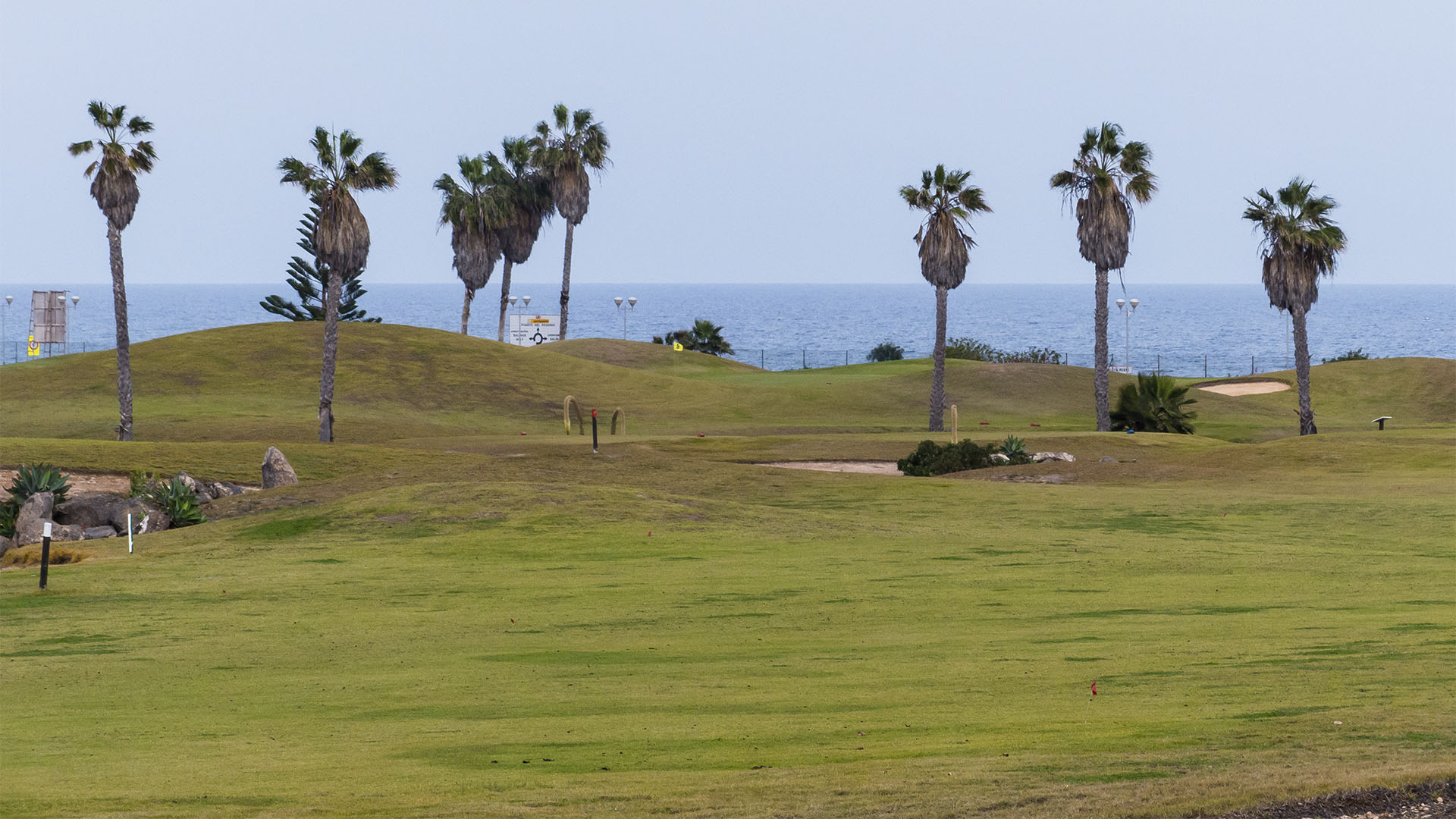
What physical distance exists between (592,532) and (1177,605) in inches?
394

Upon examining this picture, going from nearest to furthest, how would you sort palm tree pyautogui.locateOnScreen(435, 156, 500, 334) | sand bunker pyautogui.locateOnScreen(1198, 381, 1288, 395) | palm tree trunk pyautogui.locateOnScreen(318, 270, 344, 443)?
palm tree trunk pyautogui.locateOnScreen(318, 270, 344, 443), sand bunker pyautogui.locateOnScreen(1198, 381, 1288, 395), palm tree pyautogui.locateOnScreen(435, 156, 500, 334)

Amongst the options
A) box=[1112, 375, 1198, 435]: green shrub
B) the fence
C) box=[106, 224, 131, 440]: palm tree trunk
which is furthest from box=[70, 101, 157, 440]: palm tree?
the fence

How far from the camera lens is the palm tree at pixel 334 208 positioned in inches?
1757

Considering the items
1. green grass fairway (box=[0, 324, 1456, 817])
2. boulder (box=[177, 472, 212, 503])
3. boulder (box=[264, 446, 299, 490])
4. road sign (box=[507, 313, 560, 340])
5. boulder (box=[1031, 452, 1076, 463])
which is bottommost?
green grass fairway (box=[0, 324, 1456, 817])

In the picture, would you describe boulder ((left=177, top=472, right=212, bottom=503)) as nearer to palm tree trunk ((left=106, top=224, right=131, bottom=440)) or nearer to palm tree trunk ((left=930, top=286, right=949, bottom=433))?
palm tree trunk ((left=106, top=224, right=131, bottom=440))

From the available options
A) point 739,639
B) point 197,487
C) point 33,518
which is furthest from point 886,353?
point 739,639

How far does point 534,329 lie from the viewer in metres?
→ 100

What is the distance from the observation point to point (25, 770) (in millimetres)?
9336

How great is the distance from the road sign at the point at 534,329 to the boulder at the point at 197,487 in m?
67.2

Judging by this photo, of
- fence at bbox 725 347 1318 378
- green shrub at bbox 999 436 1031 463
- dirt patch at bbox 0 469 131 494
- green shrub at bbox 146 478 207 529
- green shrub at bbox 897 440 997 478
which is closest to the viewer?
green shrub at bbox 146 478 207 529

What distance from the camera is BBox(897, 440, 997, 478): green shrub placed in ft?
116

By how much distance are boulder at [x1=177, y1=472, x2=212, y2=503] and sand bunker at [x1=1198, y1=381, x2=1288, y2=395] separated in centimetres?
A: 4772

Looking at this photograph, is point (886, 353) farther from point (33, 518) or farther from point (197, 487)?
point (33, 518)

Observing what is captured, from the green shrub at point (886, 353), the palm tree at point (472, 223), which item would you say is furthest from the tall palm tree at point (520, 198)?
the green shrub at point (886, 353)
